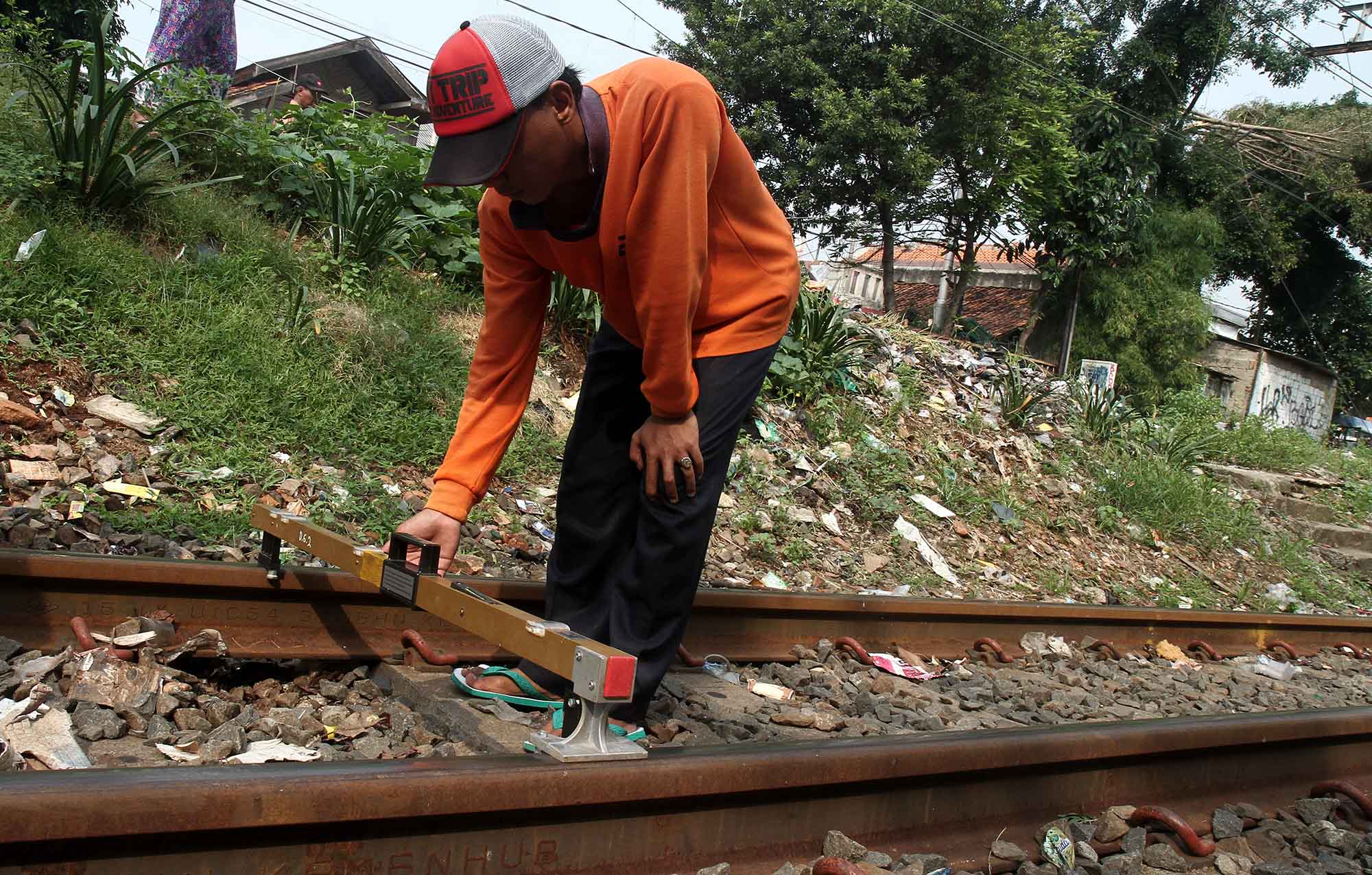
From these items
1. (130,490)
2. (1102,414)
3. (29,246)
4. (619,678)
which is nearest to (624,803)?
(619,678)

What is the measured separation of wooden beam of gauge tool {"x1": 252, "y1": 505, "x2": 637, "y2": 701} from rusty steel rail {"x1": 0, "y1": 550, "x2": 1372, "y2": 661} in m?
0.32

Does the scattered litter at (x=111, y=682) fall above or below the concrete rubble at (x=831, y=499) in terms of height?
below

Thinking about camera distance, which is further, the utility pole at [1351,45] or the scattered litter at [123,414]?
the utility pole at [1351,45]

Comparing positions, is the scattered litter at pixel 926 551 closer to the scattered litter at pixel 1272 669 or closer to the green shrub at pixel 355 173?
the scattered litter at pixel 1272 669

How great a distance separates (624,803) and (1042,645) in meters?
3.45

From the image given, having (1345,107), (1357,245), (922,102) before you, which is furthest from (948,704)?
(1357,245)

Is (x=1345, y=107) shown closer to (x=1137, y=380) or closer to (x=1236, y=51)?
(x=1236, y=51)

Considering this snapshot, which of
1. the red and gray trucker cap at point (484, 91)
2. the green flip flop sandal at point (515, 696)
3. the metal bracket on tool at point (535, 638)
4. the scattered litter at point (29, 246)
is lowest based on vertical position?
the green flip flop sandal at point (515, 696)

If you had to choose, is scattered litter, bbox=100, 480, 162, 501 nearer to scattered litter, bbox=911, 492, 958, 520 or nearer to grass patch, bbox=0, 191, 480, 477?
grass patch, bbox=0, 191, 480, 477

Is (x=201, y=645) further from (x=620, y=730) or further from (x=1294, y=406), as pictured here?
(x=1294, y=406)

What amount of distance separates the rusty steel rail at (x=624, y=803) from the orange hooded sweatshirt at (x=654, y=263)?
846 millimetres

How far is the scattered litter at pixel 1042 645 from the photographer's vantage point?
15.5 feet

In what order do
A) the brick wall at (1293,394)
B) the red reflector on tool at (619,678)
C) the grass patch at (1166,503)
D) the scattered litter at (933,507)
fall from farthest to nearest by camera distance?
1. the brick wall at (1293,394)
2. the grass patch at (1166,503)
3. the scattered litter at (933,507)
4. the red reflector on tool at (619,678)

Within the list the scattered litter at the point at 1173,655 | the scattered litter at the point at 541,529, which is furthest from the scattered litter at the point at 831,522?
the scattered litter at the point at 541,529
